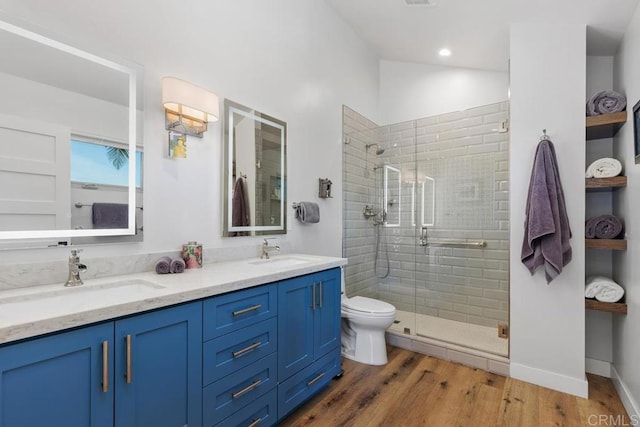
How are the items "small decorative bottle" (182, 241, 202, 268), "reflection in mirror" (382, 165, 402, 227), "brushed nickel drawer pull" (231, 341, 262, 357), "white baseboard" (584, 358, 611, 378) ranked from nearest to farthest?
"brushed nickel drawer pull" (231, 341, 262, 357) → "small decorative bottle" (182, 241, 202, 268) → "white baseboard" (584, 358, 611, 378) → "reflection in mirror" (382, 165, 402, 227)

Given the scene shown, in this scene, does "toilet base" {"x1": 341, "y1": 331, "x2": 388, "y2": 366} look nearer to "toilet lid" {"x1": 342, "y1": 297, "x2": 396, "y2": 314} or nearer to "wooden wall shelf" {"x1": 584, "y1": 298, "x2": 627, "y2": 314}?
"toilet lid" {"x1": 342, "y1": 297, "x2": 396, "y2": 314}

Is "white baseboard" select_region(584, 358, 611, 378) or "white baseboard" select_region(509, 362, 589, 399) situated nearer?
"white baseboard" select_region(509, 362, 589, 399)

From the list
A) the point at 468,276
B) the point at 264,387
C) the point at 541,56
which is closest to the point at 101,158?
the point at 264,387

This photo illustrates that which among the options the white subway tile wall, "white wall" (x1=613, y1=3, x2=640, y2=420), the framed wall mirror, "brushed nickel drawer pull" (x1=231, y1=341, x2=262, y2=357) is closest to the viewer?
the framed wall mirror

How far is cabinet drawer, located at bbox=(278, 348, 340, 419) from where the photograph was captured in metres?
1.77

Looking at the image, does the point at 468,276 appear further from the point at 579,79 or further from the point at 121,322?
the point at 121,322

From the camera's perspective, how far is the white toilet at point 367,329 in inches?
99.3

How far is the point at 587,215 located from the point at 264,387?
267 centimetres

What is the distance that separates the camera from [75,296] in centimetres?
128

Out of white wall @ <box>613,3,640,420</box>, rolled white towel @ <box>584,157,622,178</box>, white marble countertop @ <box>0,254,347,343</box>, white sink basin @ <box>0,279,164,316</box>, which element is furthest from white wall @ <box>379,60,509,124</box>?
white sink basin @ <box>0,279,164,316</box>

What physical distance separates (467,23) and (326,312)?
2.52 metres

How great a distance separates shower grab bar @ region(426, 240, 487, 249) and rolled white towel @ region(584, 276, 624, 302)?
93 centimetres

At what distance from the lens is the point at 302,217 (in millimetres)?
2613

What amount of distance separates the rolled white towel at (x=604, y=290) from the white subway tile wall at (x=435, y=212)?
0.68 metres
